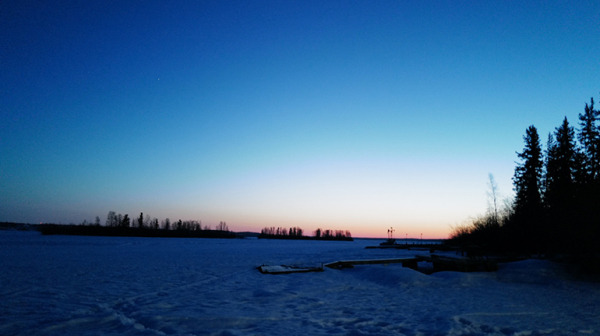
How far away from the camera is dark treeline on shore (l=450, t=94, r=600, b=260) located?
13672 millimetres

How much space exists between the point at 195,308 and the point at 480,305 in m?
7.80

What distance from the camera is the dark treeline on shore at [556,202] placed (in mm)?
13672

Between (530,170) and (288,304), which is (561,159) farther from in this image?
(288,304)

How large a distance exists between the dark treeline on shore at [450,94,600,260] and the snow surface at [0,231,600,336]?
7.05ft

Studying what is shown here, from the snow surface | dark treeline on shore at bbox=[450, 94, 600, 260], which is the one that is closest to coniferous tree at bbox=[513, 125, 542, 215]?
dark treeline on shore at bbox=[450, 94, 600, 260]

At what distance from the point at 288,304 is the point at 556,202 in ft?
63.2

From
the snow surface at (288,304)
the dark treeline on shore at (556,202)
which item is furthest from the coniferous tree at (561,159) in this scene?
the snow surface at (288,304)

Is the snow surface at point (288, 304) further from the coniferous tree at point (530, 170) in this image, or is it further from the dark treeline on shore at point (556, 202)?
the coniferous tree at point (530, 170)

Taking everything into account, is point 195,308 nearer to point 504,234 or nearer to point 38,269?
point 38,269

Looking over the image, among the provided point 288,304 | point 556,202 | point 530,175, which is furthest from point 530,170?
point 288,304

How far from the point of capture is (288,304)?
8844 mm

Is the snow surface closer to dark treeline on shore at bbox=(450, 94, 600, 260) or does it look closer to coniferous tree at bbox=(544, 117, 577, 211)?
dark treeline on shore at bbox=(450, 94, 600, 260)

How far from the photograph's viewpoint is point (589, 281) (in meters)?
13.5

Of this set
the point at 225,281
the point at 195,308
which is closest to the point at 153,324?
the point at 195,308
